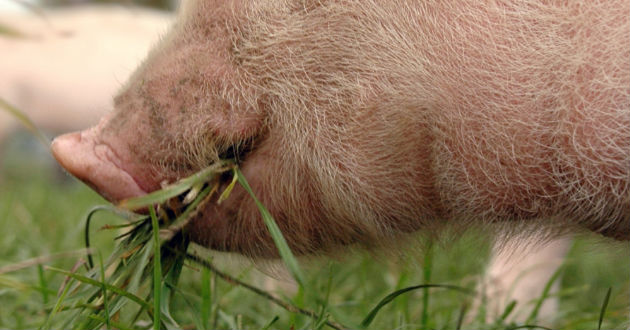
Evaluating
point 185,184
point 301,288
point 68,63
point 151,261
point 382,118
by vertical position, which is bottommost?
point 68,63

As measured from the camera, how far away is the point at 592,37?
0.99 metres

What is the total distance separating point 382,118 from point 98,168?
430 millimetres

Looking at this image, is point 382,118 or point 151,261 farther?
point 151,261

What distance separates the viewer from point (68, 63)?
4.56 m

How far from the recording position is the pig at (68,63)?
4320 mm

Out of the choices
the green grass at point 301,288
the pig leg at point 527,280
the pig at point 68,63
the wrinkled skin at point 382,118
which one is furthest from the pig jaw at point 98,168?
the pig at point 68,63

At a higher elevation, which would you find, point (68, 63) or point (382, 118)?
point (382, 118)

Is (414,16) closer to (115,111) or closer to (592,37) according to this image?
(592,37)

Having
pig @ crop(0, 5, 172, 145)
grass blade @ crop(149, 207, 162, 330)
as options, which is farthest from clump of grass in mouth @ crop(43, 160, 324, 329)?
pig @ crop(0, 5, 172, 145)

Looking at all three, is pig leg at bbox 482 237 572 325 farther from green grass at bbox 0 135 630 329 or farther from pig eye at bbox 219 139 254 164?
pig eye at bbox 219 139 254 164

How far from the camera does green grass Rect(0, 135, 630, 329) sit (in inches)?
48.3

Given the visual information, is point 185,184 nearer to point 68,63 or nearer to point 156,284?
point 156,284

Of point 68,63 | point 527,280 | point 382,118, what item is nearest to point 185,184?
point 382,118

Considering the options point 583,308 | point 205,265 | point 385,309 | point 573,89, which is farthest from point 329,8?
point 583,308
